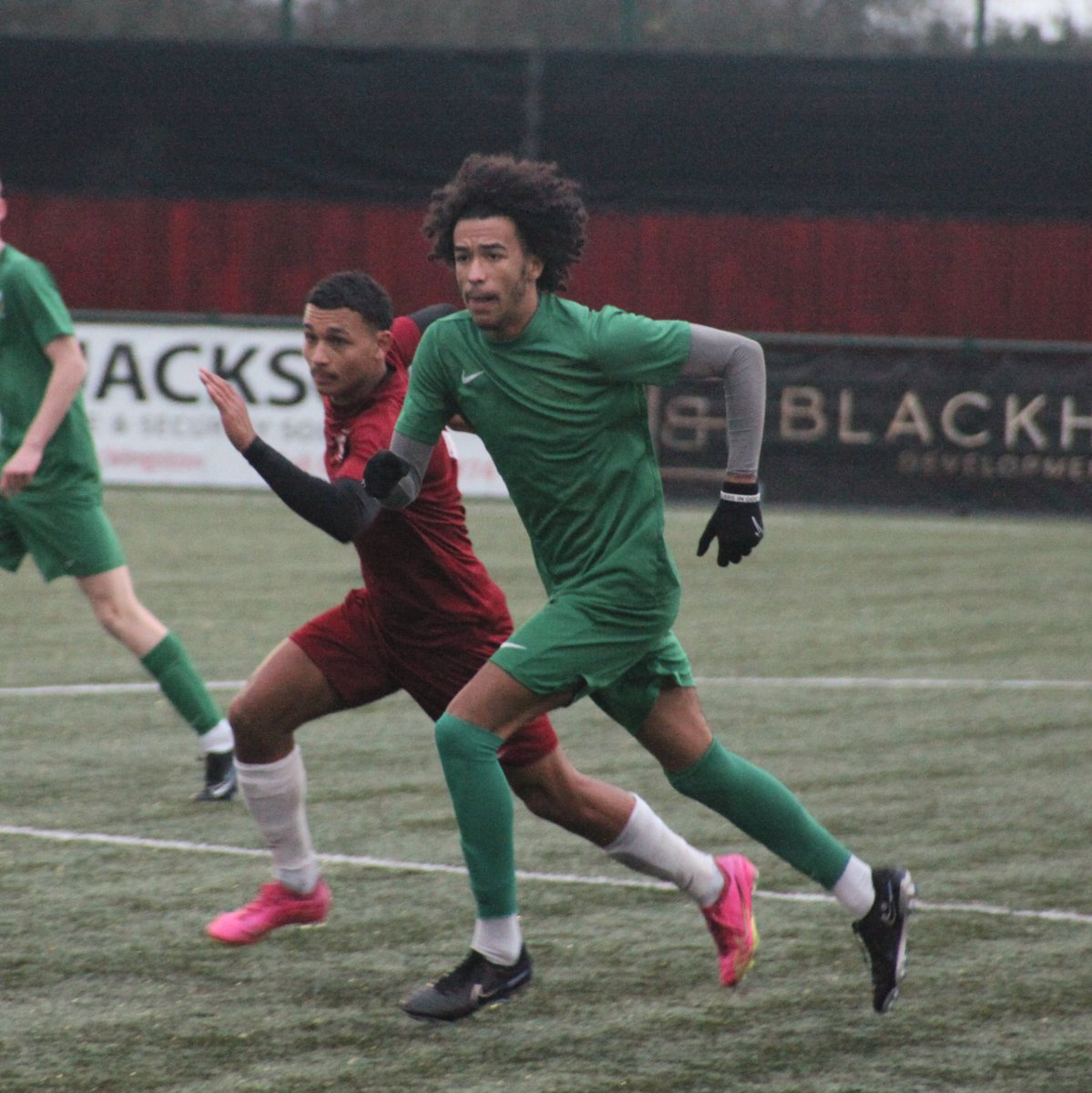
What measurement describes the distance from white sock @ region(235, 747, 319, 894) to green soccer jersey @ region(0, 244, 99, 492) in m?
2.14

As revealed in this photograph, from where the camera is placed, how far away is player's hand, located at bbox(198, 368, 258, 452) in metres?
4.46

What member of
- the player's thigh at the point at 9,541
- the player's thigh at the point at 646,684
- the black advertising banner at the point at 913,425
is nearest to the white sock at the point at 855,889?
the player's thigh at the point at 646,684

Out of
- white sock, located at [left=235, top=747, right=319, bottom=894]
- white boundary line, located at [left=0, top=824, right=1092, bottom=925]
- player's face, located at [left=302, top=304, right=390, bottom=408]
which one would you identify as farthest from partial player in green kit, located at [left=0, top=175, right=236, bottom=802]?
player's face, located at [left=302, top=304, right=390, bottom=408]

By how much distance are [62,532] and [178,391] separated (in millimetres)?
10067

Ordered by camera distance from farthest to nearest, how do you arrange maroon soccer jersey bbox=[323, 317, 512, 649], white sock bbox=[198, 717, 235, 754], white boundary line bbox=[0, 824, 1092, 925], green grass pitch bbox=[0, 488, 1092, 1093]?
white sock bbox=[198, 717, 235, 754]
white boundary line bbox=[0, 824, 1092, 925]
maroon soccer jersey bbox=[323, 317, 512, 649]
green grass pitch bbox=[0, 488, 1092, 1093]

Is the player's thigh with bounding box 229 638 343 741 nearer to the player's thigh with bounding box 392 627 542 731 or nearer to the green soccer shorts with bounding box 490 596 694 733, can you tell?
the player's thigh with bounding box 392 627 542 731

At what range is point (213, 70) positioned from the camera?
22078 millimetres

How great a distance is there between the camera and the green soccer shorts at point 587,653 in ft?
14.4

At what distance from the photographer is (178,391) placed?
16.7 metres

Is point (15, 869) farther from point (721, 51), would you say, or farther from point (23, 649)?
point (721, 51)

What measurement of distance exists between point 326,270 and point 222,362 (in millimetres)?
5894

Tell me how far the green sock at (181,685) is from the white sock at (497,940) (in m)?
2.55

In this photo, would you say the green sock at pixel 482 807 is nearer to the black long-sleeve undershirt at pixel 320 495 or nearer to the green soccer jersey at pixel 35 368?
the black long-sleeve undershirt at pixel 320 495

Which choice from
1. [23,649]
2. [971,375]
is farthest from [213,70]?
[23,649]
